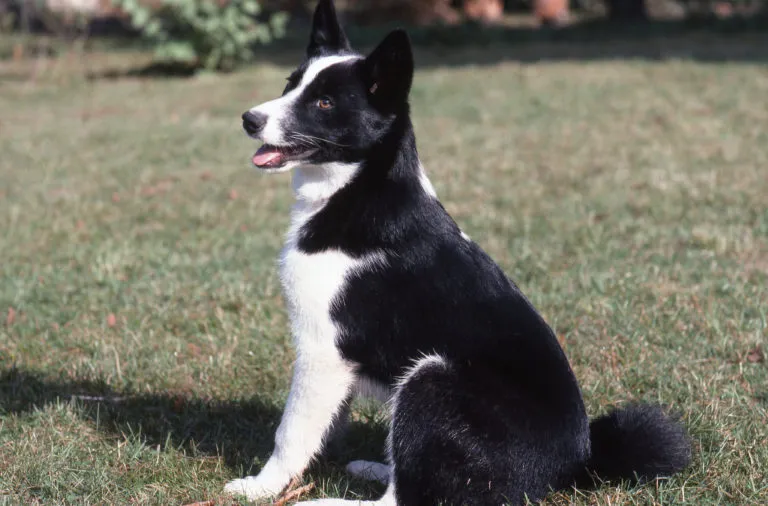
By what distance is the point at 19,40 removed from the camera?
19.3 m

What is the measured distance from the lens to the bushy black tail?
2.99 m

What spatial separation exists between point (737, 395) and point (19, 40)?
18.6 metres

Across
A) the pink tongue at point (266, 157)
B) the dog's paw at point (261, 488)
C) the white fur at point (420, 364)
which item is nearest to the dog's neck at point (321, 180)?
the pink tongue at point (266, 157)

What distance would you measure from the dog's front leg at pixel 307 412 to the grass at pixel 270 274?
0.18 meters

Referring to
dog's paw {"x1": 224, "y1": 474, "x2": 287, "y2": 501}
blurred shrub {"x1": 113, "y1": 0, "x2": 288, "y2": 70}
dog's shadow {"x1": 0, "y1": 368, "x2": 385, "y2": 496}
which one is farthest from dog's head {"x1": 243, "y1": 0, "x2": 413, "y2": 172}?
blurred shrub {"x1": 113, "y1": 0, "x2": 288, "y2": 70}

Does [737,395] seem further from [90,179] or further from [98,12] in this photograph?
[98,12]

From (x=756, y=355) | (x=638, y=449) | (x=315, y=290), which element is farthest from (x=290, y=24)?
(x=638, y=449)

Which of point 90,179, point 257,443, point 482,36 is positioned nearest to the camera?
point 257,443

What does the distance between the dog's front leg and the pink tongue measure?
64 cm

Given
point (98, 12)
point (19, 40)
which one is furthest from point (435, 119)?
point (98, 12)

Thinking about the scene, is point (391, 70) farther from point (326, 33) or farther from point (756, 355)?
point (756, 355)

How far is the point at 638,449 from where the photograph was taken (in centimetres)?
299

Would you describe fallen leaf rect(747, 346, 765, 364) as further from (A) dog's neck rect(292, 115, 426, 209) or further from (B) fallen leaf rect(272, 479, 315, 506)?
(B) fallen leaf rect(272, 479, 315, 506)

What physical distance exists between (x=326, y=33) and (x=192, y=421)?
1.66 m
